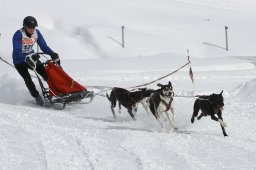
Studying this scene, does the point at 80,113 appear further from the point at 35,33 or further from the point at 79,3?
the point at 79,3

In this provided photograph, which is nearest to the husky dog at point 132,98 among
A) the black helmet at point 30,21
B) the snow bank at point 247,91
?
the black helmet at point 30,21

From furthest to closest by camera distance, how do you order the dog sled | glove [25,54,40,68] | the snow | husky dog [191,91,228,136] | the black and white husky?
glove [25,54,40,68], the dog sled, the black and white husky, husky dog [191,91,228,136], the snow

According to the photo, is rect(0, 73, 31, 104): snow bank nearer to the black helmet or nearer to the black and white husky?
the black helmet

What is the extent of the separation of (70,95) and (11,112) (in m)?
1.07

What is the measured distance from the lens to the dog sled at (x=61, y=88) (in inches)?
344

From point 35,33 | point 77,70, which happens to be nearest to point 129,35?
point 77,70

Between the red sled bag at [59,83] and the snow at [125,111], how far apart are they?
0.36m

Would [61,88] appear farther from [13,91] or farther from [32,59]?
[13,91]

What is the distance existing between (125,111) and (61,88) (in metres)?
1.13

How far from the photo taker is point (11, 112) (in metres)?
8.10

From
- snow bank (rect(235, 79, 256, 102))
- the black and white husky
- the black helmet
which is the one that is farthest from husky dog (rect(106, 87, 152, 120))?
snow bank (rect(235, 79, 256, 102))

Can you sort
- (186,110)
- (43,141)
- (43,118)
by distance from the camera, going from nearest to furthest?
(43,141) → (43,118) → (186,110)

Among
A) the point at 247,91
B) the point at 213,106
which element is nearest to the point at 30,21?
the point at 213,106

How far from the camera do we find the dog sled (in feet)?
28.7
